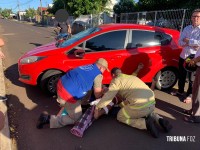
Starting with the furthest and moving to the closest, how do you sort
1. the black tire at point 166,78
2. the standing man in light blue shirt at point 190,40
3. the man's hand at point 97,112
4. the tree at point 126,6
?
1. the tree at point 126,6
2. the black tire at point 166,78
3. the standing man in light blue shirt at point 190,40
4. the man's hand at point 97,112

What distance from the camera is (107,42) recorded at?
5504 mm

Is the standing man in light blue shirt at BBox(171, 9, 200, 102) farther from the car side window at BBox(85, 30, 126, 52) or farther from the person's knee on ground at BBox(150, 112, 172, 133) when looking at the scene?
the person's knee on ground at BBox(150, 112, 172, 133)

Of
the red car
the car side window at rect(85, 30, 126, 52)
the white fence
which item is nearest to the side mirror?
the red car

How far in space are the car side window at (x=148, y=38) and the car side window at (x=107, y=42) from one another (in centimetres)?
28

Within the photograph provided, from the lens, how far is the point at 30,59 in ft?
18.0

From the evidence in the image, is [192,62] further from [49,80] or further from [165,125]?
[49,80]

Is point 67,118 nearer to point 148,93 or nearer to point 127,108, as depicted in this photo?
point 127,108

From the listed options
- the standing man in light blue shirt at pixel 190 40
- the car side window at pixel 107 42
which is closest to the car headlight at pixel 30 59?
the car side window at pixel 107 42

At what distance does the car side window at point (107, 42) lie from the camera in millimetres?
5469

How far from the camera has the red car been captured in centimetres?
535

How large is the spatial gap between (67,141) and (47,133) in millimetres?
438

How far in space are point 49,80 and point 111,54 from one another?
59.3 inches

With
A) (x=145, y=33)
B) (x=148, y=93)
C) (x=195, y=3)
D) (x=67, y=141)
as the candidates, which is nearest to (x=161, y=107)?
(x=148, y=93)

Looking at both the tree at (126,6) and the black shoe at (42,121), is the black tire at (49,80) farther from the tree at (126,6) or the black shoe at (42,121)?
the tree at (126,6)
